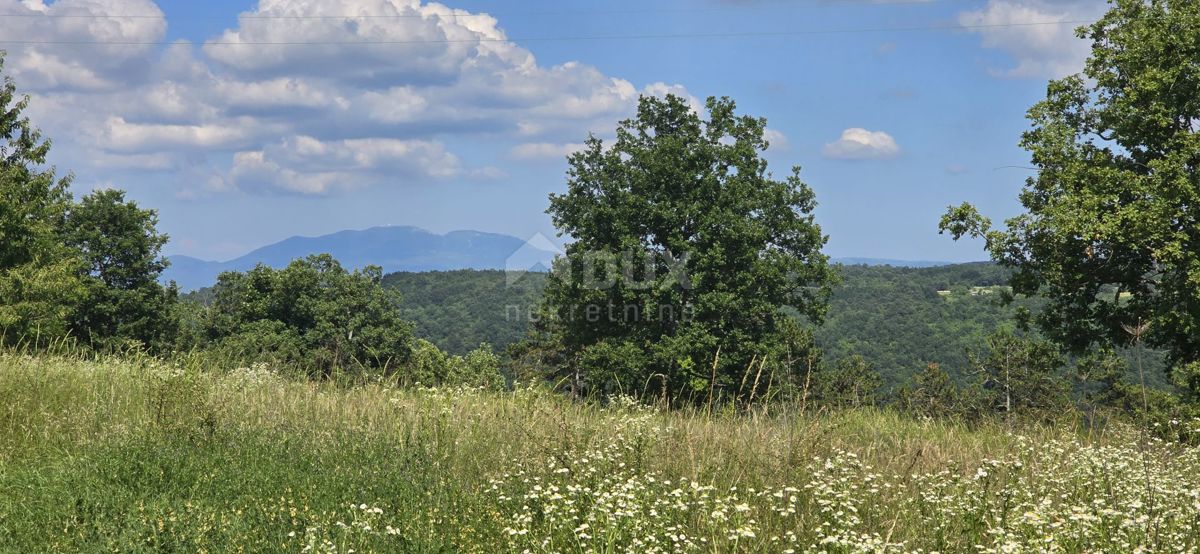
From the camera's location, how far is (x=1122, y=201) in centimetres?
2233

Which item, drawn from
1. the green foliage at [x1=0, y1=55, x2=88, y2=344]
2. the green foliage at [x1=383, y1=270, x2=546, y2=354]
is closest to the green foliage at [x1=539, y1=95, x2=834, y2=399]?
the green foliage at [x1=0, y1=55, x2=88, y2=344]

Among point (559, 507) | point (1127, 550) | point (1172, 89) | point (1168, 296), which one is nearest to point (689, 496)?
point (559, 507)

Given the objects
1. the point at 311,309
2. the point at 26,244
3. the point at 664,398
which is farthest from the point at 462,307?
the point at 664,398

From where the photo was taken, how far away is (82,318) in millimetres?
47656

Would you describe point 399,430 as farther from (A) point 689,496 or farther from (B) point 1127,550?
(B) point 1127,550

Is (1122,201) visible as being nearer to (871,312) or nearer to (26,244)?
(26,244)

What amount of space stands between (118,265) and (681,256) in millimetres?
32940

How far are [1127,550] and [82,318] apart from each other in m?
52.5

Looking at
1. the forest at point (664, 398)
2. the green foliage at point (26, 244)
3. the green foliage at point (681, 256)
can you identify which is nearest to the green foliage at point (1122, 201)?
the forest at point (664, 398)

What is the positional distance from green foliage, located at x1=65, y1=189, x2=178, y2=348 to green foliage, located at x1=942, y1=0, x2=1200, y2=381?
4241 cm

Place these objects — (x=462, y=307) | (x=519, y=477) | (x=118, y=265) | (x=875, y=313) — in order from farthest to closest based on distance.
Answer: (x=462, y=307), (x=875, y=313), (x=118, y=265), (x=519, y=477)

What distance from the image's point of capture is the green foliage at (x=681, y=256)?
32.8 meters

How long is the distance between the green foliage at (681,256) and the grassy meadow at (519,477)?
2310cm

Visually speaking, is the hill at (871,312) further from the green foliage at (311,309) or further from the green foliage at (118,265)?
the green foliage at (118,265)
